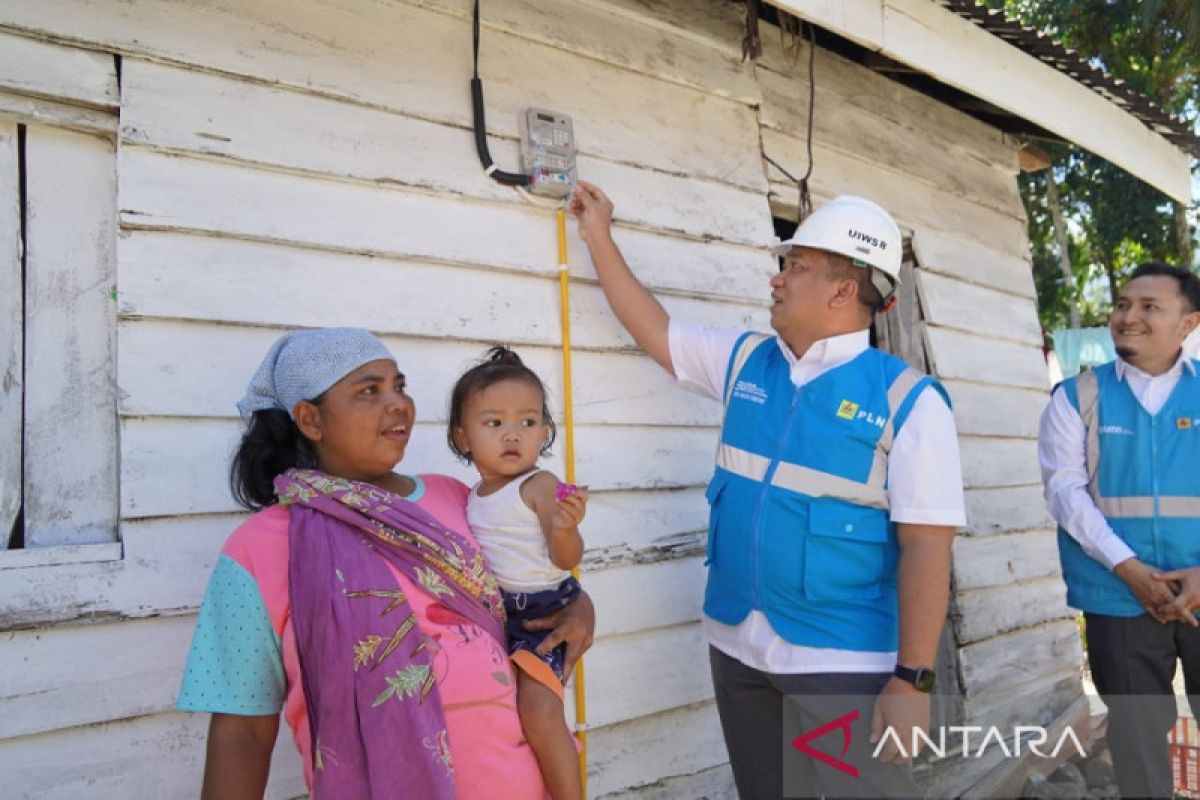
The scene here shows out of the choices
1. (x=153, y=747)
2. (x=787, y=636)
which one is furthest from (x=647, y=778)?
(x=153, y=747)

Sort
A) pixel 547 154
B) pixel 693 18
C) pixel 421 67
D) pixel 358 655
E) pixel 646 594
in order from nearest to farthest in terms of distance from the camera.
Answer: pixel 358 655 < pixel 421 67 < pixel 547 154 < pixel 646 594 < pixel 693 18

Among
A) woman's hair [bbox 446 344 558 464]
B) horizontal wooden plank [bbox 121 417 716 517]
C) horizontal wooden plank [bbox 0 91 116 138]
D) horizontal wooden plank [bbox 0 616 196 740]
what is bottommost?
horizontal wooden plank [bbox 0 616 196 740]

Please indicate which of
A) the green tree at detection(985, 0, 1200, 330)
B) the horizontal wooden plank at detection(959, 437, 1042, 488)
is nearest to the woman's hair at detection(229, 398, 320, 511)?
the horizontal wooden plank at detection(959, 437, 1042, 488)

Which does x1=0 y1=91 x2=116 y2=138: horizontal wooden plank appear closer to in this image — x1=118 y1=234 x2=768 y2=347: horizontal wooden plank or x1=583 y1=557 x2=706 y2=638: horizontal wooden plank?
x1=118 y1=234 x2=768 y2=347: horizontal wooden plank

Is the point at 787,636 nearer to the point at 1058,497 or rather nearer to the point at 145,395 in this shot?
the point at 1058,497

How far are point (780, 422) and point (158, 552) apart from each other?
151 centimetres

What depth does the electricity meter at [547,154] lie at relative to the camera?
2648 millimetres

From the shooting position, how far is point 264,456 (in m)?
1.76

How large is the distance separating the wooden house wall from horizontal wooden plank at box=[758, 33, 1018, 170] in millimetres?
32

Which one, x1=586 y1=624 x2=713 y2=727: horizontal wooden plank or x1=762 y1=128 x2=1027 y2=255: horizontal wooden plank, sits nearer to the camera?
x1=586 y1=624 x2=713 y2=727: horizontal wooden plank

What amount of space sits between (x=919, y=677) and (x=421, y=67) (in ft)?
6.85

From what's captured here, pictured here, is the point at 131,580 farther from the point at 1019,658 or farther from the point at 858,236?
the point at 1019,658

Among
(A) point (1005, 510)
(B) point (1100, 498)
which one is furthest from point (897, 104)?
(B) point (1100, 498)

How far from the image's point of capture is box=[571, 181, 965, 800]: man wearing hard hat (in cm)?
211
